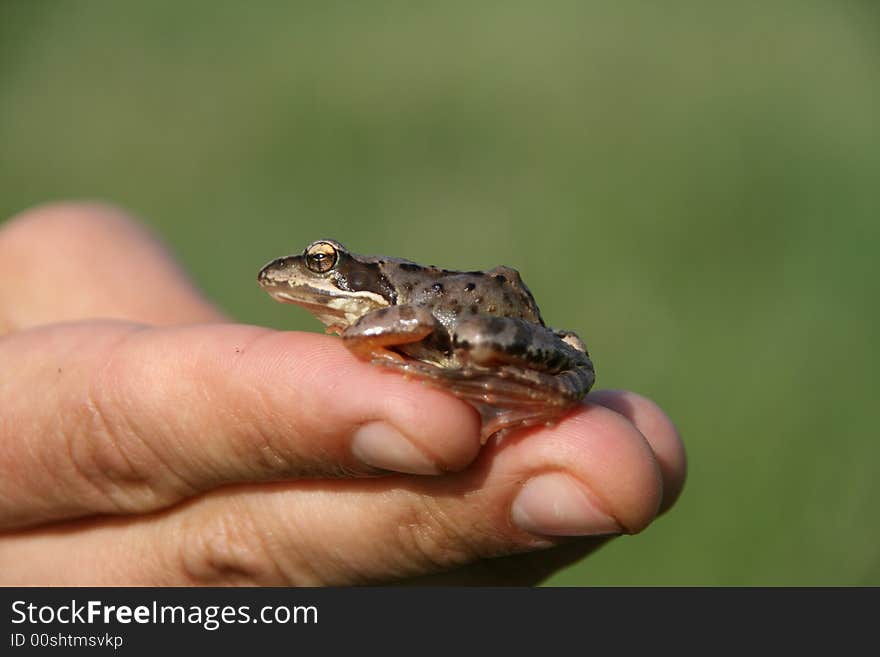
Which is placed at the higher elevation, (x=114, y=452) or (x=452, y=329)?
(x=452, y=329)

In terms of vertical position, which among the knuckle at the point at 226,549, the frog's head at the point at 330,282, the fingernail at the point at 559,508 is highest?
the frog's head at the point at 330,282

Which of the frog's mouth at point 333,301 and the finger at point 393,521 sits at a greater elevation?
the frog's mouth at point 333,301

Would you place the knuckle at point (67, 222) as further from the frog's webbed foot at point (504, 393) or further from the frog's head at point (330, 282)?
the frog's webbed foot at point (504, 393)

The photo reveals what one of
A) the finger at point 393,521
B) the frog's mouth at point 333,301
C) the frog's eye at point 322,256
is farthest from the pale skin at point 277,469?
the frog's eye at point 322,256

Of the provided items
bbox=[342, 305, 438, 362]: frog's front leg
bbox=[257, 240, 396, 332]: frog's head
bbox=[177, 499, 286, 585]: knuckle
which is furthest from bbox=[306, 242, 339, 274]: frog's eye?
bbox=[177, 499, 286, 585]: knuckle

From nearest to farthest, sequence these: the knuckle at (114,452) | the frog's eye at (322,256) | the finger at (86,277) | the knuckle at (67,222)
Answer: the knuckle at (114,452) → the frog's eye at (322,256) → the finger at (86,277) → the knuckle at (67,222)

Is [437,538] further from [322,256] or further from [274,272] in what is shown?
[274,272]

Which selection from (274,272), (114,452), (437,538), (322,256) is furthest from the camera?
(274,272)

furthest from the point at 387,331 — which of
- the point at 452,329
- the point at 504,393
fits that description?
the point at 504,393
